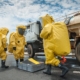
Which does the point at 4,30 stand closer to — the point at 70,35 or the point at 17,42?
the point at 17,42

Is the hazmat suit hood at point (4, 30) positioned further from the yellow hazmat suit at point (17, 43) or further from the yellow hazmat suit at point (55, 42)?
the yellow hazmat suit at point (55, 42)

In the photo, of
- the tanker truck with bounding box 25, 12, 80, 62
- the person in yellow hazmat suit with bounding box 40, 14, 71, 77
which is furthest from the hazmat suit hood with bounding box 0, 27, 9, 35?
the person in yellow hazmat suit with bounding box 40, 14, 71, 77

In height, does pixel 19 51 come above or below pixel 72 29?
below

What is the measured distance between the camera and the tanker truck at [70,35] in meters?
7.15

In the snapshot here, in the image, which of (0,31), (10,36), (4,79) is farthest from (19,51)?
(4,79)

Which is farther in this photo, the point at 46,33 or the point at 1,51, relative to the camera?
the point at 1,51

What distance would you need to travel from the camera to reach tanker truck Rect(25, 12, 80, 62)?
715 cm

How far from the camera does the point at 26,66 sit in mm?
6215

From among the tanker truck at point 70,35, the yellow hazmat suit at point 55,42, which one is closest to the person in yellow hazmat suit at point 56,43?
the yellow hazmat suit at point 55,42

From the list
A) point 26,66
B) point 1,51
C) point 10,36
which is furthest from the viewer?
point 10,36

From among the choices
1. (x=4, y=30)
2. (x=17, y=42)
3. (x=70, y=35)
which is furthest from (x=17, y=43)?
(x=70, y=35)

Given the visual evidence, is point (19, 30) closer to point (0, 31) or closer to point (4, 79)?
point (0, 31)

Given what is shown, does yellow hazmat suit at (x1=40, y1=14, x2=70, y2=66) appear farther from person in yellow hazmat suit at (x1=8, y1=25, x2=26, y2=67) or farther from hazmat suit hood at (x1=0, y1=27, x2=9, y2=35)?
hazmat suit hood at (x1=0, y1=27, x2=9, y2=35)

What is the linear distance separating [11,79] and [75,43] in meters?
3.45
